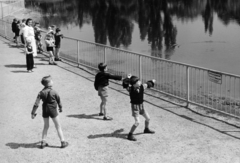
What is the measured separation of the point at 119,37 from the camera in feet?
142

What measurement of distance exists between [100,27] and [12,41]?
26454 millimetres

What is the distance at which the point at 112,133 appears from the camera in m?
10.5

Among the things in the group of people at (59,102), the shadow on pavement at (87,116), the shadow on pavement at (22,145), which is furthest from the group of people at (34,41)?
the shadow on pavement at (22,145)

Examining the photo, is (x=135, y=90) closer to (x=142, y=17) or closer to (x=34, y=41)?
(x=34, y=41)

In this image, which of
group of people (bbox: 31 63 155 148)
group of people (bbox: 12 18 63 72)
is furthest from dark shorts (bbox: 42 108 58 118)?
group of people (bbox: 12 18 63 72)

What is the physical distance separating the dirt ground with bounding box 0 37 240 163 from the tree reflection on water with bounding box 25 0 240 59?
17726mm

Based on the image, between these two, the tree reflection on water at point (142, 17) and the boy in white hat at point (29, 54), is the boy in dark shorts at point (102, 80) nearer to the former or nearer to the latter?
the boy in white hat at point (29, 54)

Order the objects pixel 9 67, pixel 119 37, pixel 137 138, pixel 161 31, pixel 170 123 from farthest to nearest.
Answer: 1. pixel 161 31
2. pixel 119 37
3. pixel 9 67
4. pixel 170 123
5. pixel 137 138

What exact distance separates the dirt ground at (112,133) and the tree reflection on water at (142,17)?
1773 cm

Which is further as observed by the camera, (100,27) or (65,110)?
(100,27)

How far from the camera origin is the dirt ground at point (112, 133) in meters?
9.05

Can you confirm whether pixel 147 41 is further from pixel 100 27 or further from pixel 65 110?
pixel 65 110

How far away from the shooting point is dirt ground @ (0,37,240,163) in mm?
9055

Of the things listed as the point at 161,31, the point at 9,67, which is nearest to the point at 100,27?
the point at 161,31
